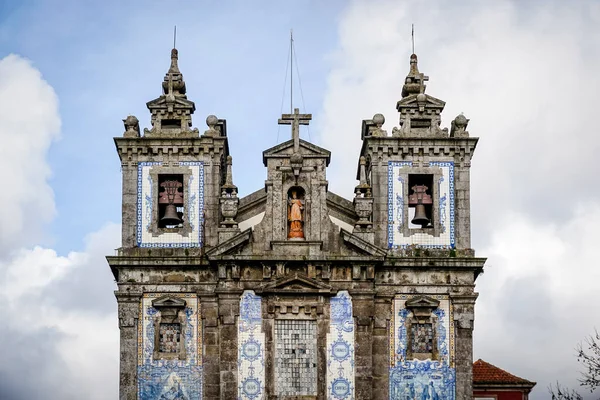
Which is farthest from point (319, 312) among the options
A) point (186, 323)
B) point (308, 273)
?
point (186, 323)

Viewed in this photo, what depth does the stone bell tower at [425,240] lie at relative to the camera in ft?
172

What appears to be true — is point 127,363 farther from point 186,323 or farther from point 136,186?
point 136,186

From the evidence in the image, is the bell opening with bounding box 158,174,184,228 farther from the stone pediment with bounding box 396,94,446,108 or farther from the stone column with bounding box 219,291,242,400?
the stone pediment with bounding box 396,94,446,108

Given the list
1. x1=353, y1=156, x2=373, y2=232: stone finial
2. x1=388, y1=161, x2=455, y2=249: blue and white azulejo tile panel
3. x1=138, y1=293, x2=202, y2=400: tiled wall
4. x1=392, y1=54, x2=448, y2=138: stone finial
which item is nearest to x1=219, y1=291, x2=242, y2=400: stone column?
x1=138, y1=293, x2=202, y2=400: tiled wall

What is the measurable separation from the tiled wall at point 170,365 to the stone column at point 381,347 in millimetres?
5905

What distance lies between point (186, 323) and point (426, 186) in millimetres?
9754

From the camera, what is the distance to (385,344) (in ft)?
172

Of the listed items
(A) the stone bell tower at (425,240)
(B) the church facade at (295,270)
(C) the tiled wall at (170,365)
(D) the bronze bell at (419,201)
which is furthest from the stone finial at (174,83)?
(D) the bronze bell at (419,201)

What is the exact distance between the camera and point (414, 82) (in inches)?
2221

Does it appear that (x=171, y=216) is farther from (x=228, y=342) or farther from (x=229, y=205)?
(x=228, y=342)

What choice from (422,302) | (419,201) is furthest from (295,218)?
(422,302)

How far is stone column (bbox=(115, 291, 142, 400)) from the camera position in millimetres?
51844

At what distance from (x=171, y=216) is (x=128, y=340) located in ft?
15.2

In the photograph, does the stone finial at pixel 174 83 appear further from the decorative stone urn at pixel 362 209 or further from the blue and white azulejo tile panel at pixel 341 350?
the blue and white azulejo tile panel at pixel 341 350
